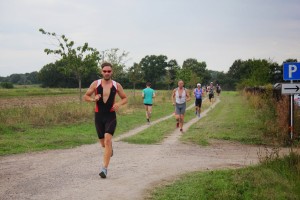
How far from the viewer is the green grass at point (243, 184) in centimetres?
643

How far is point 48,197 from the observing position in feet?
20.0

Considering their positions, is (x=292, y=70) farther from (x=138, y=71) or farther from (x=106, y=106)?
(x=138, y=71)

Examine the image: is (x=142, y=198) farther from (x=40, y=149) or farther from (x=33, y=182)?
(x=40, y=149)

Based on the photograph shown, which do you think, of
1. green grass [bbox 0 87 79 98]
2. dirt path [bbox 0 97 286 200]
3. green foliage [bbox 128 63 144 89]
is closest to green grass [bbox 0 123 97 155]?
dirt path [bbox 0 97 286 200]

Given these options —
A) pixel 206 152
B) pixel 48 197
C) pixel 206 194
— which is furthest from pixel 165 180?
pixel 206 152

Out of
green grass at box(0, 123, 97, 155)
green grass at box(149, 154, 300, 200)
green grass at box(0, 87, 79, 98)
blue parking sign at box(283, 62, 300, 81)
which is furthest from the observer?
green grass at box(0, 87, 79, 98)

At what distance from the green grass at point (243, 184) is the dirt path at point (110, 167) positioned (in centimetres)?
48

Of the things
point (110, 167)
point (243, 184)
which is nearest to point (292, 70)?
point (243, 184)

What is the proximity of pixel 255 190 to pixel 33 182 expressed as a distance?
4015 millimetres

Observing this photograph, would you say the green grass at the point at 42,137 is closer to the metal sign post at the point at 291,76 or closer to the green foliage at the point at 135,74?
the metal sign post at the point at 291,76

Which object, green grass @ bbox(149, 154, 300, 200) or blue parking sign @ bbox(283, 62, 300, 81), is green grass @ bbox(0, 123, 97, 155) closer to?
green grass @ bbox(149, 154, 300, 200)

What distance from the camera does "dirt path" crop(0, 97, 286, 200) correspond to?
648 centimetres

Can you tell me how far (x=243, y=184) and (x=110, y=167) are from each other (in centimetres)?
304

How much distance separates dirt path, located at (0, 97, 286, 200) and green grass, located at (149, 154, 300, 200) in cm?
48
